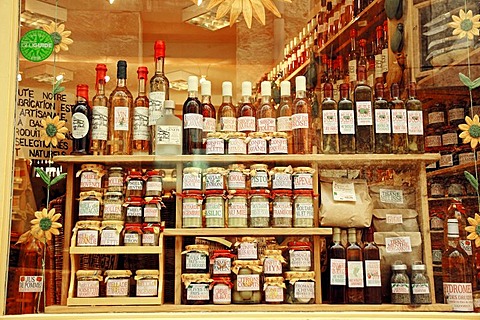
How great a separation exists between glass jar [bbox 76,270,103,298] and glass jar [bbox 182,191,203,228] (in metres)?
0.37

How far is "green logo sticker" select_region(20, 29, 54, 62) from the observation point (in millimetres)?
2242

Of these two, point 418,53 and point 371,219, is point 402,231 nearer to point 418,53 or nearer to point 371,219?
point 371,219

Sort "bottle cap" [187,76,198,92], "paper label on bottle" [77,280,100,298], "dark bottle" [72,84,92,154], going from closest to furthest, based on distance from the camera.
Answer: "paper label on bottle" [77,280,100,298], "dark bottle" [72,84,92,154], "bottle cap" [187,76,198,92]

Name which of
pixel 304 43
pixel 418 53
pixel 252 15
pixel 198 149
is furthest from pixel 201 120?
pixel 418 53

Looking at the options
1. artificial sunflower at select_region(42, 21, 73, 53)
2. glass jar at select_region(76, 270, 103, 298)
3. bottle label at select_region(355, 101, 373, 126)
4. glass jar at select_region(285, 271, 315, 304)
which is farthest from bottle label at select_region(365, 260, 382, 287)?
artificial sunflower at select_region(42, 21, 73, 53)

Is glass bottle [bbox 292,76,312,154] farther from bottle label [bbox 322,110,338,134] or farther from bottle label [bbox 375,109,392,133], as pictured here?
bottle label [bbox 375,109,392,133]

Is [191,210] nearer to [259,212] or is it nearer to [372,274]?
[259,212]

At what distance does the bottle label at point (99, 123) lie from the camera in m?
2.34

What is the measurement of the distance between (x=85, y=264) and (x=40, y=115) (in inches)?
23.2

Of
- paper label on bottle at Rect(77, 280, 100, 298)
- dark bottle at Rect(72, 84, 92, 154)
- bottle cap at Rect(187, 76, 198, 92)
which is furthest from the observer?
bottle cap at Rect(187, 76, 198, 92)

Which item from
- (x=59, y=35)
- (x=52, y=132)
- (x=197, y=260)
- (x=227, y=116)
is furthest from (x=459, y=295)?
(x=59, y=35)

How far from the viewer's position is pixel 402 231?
7.78 feet

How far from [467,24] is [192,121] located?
115 centimetres

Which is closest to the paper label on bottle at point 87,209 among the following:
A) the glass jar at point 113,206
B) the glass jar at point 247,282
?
the glass jar at point 113,206
